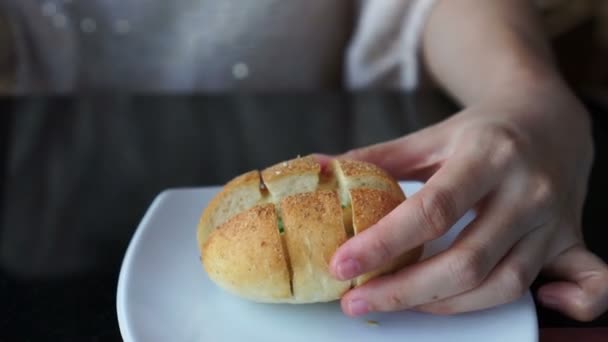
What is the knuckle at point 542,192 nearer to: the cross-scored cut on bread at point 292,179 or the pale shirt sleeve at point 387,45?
the cross-scored cut on bread at point 292,179

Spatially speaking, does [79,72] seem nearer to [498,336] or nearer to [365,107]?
[365,107]

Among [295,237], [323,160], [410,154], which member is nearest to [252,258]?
[295,237]

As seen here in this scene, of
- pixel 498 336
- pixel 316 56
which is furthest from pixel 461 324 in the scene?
pixel 316 56

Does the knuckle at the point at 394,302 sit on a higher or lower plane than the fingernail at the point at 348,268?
lower

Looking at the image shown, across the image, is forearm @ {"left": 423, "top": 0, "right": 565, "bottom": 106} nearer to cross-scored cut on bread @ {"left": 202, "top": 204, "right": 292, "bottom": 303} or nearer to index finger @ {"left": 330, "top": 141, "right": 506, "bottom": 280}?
index finger @ {"left": 330, "top": 141, "right": 506, "bottom": 280}

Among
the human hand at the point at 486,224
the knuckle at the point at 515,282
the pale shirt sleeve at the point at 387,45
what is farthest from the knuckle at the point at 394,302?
the pale shirt sleeve at the point at 387,45

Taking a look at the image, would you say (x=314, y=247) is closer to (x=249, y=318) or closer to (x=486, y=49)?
(x=249, y=318)
